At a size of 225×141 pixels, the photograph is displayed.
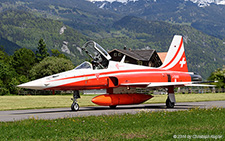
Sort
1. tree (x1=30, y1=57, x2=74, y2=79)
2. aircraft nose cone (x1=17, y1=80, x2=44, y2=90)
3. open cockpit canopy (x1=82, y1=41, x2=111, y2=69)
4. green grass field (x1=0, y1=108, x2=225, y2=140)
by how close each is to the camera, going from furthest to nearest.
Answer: tree (x1=30, y1=57, x2=74, y2=79), open cockpit canopy (x1=82, y1=41, x2=111, y2=69), aircraft nose cone (x1=17, y1=80, x2=44, y2=90), green grass field (x1=0, y1=108, x2=225, y2=140)

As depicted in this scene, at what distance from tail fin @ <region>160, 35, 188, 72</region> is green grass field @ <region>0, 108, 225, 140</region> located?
11820 mm

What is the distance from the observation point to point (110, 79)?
73.7 feet

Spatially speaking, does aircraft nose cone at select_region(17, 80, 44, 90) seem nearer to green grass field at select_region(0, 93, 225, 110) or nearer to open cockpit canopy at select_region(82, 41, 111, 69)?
open cockpit canopy at select_region(82, 41, 111, 69)

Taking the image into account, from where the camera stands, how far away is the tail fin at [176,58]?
2624 cm

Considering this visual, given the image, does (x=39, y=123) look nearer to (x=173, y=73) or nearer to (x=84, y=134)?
(x=84, y=134)

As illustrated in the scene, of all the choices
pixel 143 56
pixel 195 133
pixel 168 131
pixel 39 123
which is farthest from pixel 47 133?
pixel 143 56

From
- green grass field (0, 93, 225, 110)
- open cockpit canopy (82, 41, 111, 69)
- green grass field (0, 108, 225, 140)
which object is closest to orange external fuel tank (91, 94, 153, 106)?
open cockpit canopy (82, 41, 111, 69)

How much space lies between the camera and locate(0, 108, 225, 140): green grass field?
10727 mm

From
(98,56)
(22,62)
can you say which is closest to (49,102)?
(98,56)

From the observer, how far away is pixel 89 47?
79.7 feet

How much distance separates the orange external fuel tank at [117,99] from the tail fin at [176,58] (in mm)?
4283

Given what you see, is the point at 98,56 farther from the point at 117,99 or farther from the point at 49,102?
the point at 49,102

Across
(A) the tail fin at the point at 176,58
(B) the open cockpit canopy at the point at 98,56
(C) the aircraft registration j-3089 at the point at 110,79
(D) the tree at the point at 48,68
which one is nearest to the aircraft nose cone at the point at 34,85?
(C) the aircraft registration j-3089 at the point at 110,79

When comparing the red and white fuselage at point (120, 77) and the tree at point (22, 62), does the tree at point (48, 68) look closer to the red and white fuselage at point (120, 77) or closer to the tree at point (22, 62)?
the tree at point (22, 62)
